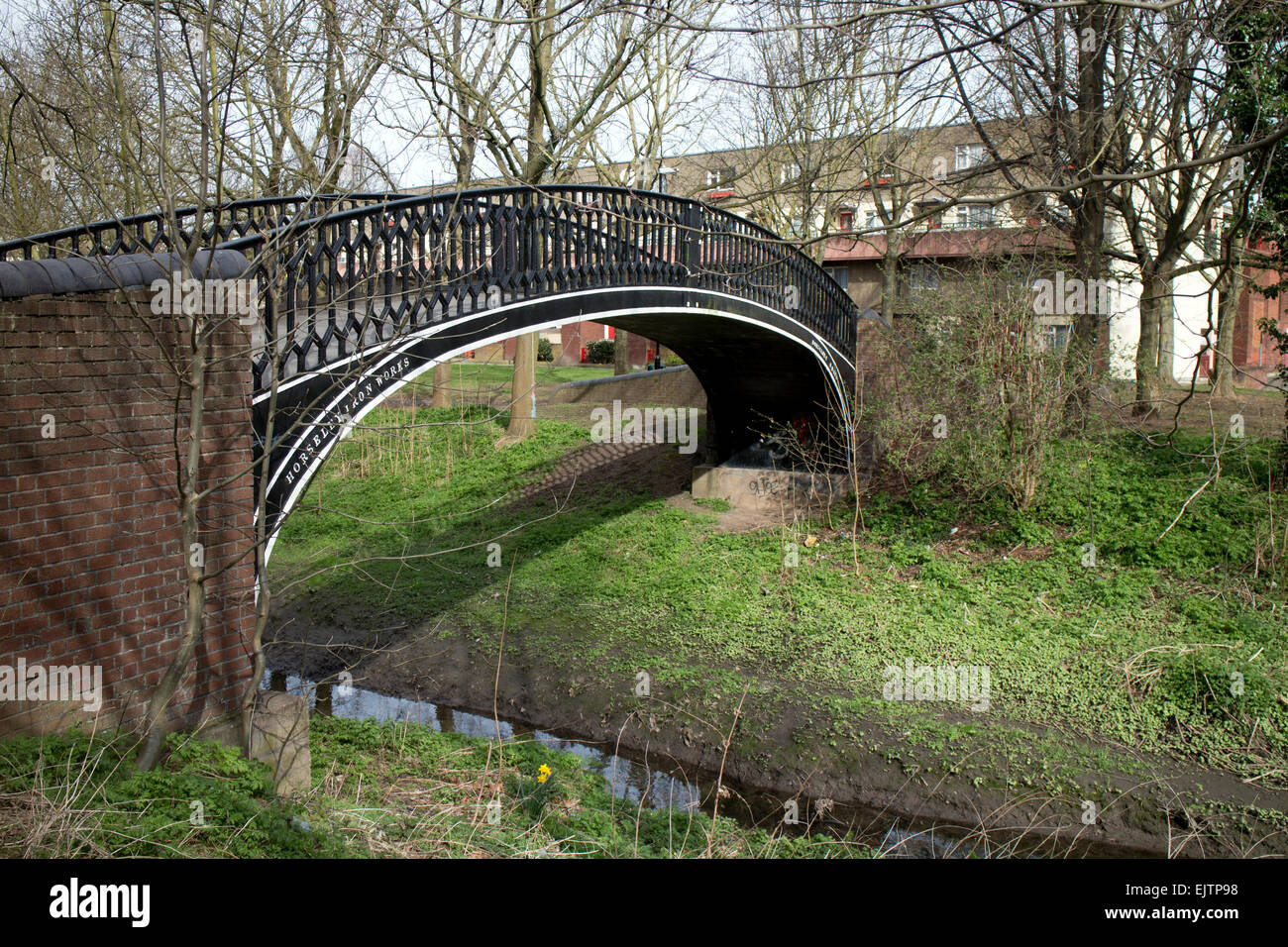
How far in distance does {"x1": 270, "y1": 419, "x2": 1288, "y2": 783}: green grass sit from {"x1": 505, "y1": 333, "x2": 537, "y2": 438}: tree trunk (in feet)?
11.3

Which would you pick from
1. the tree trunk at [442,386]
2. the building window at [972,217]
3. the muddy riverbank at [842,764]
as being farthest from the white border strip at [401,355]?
the tree trunk at [442,386]

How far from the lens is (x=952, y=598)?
37.5 ft

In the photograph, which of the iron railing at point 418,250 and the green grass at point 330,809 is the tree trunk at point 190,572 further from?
the iron railing at point 418,250

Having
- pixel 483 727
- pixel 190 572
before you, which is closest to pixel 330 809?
pixel 190 572

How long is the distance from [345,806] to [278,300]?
133 inches

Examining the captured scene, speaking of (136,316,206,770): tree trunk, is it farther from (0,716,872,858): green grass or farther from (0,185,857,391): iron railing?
(0,185,857,391): iron railing

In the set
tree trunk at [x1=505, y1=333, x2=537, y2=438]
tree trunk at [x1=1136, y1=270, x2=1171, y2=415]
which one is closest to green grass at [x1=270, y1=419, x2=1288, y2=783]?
tree trunk at [x1=1136, y1=270, x2=1171, y2=415]

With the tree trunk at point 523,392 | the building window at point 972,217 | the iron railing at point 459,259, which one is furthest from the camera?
the tree trunk at point 523,392

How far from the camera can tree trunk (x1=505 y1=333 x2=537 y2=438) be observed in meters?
17.7

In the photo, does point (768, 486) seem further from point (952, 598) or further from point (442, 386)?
point (442, 386)

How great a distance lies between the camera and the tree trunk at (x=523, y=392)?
57.9 feet

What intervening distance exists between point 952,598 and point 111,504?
9.18 metres

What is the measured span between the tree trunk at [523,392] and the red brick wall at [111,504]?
11.4 meters

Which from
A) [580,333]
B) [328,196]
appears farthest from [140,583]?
[580,333]
